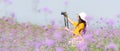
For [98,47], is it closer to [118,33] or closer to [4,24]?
[118,33]

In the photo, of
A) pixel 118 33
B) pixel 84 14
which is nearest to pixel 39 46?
pixel 118 33

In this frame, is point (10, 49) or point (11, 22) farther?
point (11, 22)

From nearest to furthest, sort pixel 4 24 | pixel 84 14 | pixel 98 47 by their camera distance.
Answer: pixel 98 47
pixel 84 14
pixel 4 24

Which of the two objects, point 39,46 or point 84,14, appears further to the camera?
point 84,14

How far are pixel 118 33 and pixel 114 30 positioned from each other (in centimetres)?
23

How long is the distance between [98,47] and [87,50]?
0.48 meters

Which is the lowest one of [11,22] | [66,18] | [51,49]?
[11,22]

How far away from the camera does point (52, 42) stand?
4801 mm

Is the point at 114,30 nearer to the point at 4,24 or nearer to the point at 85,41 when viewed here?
the point at 85,41

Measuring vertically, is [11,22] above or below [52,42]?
below

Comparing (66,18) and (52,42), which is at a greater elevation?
(52,42)

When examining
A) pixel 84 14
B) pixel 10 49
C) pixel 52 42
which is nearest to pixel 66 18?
pixel 84 14

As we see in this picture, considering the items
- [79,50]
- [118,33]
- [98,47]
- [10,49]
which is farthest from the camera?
[118,33]

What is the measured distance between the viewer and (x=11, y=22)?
60.2 ft
